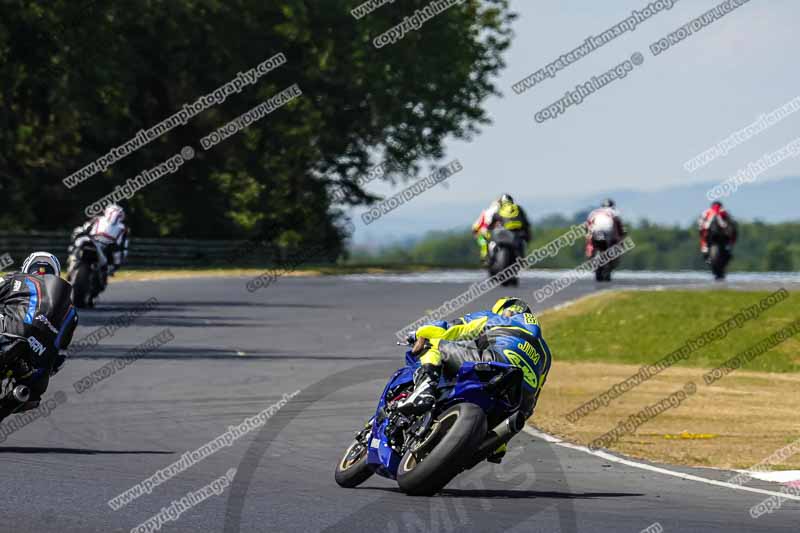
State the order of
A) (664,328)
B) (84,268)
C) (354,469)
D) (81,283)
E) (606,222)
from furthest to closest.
A: (606,222), (81,283), (84,268), (664,328), (354,469)

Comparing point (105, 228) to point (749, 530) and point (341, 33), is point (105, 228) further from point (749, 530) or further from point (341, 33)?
point (341, 33)

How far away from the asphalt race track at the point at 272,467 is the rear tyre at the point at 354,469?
0.09 metres

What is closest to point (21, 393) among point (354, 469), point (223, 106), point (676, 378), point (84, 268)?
point (354, 469)

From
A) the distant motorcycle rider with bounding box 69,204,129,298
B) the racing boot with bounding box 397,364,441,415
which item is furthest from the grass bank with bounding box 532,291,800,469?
the distant motorcycle rider with bounding box 69,204,129,298

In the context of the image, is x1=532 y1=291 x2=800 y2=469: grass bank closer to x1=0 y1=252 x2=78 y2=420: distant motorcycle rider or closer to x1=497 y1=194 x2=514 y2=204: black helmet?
x1=497 y1=194 x2=514 y2=204: black helmet

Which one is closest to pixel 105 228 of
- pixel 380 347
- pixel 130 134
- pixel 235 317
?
pixel 235 317

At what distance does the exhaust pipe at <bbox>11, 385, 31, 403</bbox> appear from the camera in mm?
12906

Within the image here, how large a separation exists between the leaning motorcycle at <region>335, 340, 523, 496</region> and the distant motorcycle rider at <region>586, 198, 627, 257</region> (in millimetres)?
23495

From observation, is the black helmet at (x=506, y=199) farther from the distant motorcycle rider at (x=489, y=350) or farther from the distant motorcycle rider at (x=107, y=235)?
the distant motorcycle rider at (x=489, y=350)

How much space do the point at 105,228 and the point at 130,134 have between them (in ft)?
88.5

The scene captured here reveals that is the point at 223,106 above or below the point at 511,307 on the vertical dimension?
above

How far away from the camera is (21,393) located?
12914 millimetres

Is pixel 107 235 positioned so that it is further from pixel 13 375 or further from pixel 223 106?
pixel 223 106

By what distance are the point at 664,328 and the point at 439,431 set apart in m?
16.6
